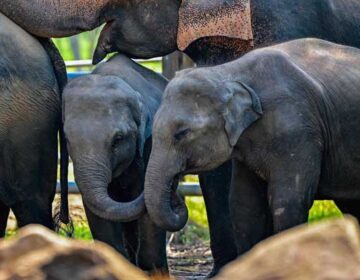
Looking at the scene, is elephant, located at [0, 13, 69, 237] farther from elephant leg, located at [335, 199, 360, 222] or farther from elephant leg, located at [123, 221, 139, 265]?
elephant leg, located at [335, 199, 360, 222]

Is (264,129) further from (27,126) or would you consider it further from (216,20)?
(27,126)

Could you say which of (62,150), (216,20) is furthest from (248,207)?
(62,150)

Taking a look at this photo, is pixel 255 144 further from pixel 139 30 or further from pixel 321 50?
pixel 139 30

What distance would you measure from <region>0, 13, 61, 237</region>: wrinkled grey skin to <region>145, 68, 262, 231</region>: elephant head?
3.86ft

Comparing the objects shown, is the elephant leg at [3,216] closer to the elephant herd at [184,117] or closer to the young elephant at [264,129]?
the elephant herd at [184,117]

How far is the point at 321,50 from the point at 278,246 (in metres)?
3.40

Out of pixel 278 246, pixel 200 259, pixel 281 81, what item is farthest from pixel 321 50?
pixel 278 246

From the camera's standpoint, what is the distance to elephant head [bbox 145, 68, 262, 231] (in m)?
6.80

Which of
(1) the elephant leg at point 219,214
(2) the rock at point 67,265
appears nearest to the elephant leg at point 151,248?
(1) the elephant leg at point 219,214

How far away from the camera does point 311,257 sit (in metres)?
3.94

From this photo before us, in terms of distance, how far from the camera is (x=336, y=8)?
327 inches

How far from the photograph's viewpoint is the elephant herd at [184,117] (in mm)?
6840

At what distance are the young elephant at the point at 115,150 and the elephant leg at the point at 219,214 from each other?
0.51 meters

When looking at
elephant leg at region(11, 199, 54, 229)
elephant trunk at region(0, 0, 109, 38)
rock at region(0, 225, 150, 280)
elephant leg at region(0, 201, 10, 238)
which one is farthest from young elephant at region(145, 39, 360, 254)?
rock at region(0, 225, 150, 280)
